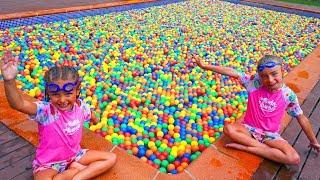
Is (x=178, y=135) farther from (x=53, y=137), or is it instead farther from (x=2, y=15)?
(x=2, y=15)

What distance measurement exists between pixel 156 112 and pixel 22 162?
177 centimetres

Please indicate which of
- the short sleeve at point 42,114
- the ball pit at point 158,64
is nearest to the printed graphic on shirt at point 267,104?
the ball pit at point 158,64

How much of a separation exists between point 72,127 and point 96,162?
0.34 metres

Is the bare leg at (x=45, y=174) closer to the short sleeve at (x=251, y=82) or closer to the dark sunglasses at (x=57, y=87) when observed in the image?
the dark sunglasses at (x=57, y=87)

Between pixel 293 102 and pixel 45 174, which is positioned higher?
pixel 293 102

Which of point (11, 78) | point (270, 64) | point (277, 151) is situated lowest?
point (277, 151)

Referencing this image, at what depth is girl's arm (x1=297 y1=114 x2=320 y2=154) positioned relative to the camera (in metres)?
3.13

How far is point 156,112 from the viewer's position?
13.5 feet

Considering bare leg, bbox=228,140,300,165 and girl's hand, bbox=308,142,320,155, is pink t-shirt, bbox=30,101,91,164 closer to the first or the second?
bare leg, bbox=228,140,300,165

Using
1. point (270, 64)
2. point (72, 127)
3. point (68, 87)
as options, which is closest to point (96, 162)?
point (72, 127)

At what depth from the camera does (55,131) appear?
2496 mm

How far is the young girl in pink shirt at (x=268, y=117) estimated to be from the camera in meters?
2.98

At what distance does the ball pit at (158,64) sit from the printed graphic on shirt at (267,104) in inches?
27.8

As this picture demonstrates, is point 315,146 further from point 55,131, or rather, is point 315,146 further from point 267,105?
point 55,131
